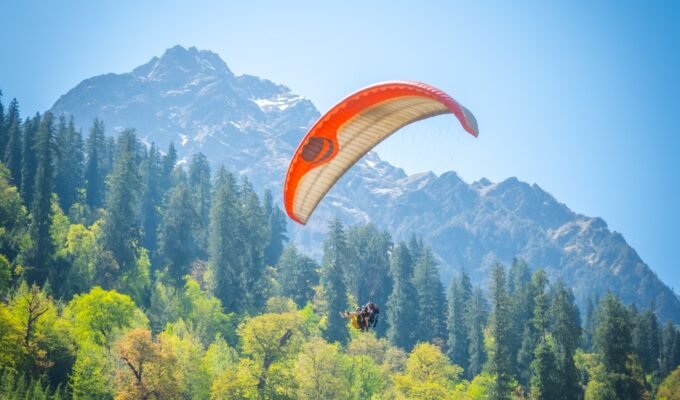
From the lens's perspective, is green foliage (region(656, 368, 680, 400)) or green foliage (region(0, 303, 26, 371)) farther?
green foliage (region(656, 368, 680, 400))

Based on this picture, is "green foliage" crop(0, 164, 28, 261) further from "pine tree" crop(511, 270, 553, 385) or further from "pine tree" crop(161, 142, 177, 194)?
"pine tree" crop(511, 270, 553, 385)

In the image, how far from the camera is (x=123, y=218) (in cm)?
7125

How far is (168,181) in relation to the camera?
100188 millimetres

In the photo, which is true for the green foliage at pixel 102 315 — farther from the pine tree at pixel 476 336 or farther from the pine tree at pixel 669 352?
the pine tree at pixel 669 352

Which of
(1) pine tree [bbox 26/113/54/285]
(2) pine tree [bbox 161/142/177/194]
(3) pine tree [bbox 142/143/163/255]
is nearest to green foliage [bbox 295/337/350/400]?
(1) pine tree [bbox 26/113/54/285]

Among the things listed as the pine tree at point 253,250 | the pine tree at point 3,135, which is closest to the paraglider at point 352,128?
the pine tree at point 253,250

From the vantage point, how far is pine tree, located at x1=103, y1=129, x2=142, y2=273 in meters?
68.1

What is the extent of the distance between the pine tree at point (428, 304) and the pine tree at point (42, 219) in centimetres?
3674

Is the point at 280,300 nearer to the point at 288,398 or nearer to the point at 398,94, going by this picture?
the point at 288,398

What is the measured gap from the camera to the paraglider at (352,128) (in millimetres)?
21469

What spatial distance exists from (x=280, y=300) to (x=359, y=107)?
46603mm

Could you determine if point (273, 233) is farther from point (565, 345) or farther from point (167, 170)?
point (565, 345)

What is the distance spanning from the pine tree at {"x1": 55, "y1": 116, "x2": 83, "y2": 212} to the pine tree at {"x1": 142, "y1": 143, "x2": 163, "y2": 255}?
7.92 metres

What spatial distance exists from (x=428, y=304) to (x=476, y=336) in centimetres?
734
